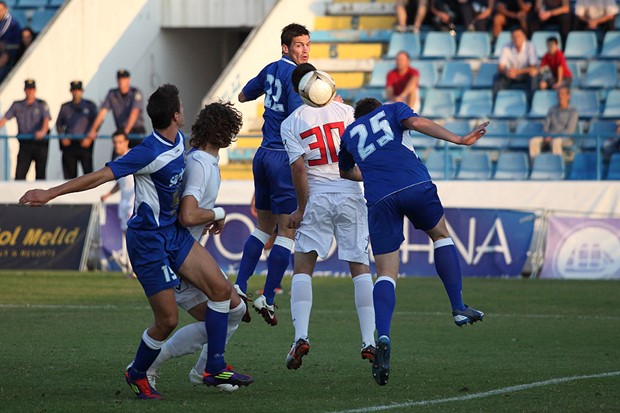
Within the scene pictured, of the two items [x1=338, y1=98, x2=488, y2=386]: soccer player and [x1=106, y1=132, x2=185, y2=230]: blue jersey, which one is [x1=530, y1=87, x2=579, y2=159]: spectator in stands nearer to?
[x1=338, y1=98, x2=488, y2=386]: soccer player

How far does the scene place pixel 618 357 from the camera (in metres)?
10.0

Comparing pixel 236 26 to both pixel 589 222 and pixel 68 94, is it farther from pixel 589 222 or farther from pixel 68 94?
pixel 589 222

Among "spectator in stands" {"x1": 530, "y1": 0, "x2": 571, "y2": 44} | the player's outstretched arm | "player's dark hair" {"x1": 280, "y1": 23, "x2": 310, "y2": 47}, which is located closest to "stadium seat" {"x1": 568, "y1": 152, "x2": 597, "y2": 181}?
"spectator in stands" {"x1": 530, "y1": 0, "x2": 571, "y2": 44}

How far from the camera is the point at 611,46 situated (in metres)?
21.2

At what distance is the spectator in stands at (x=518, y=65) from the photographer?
67.4 ft

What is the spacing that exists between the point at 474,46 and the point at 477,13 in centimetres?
71

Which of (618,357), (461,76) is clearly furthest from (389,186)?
(461,76)

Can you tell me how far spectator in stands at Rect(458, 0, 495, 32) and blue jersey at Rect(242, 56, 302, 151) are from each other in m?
12.6

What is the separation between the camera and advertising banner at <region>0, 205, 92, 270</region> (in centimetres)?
1928

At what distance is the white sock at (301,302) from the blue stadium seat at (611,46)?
13250 mm

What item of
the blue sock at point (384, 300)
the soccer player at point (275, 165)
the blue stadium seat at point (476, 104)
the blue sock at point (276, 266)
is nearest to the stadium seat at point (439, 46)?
the blue stadium seat at point (476, 104)

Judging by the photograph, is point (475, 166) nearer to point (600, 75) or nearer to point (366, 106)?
point (600, 75)

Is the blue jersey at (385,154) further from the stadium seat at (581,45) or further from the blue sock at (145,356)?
the stadium seat at (581,45)

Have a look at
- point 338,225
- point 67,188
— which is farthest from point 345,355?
point 67,188
